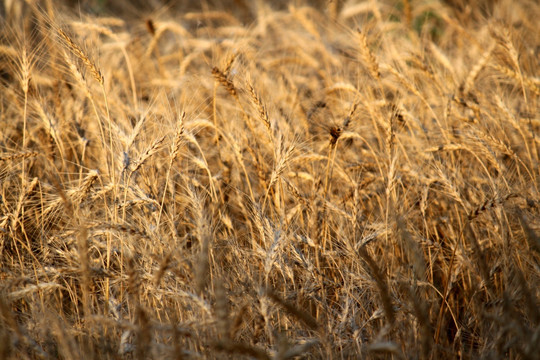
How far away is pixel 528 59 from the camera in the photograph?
344 cm

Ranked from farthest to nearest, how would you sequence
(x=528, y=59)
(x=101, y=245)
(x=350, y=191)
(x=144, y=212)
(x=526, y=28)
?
(x=526, y=28) < (x=528, y=59) < (x=350, y=191) < (x=144, y=212) < (x=101, y=245)

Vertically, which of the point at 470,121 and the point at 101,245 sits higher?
the point at 470,121

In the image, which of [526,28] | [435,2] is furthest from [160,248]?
[435,2]

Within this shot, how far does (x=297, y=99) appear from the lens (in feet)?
10.5

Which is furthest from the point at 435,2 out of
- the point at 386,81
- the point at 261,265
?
the point at 261,265

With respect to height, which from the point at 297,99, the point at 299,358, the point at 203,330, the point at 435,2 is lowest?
the point at 299,358

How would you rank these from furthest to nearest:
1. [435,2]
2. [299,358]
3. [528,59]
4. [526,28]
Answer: [435,2] → [526,28] → [528,59] → [299,358]

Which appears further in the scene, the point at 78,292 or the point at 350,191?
the point at 350,191

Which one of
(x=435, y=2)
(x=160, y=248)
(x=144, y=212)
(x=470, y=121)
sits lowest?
(x=160, y=248)

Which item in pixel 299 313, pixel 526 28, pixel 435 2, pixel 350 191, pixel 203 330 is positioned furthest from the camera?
pixel 435 2

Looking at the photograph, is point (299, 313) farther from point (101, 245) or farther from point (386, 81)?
point (386, 81)

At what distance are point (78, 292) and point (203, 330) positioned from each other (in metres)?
1.04

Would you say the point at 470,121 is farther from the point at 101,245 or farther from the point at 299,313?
the point at 101,245

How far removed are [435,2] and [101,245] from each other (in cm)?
449
